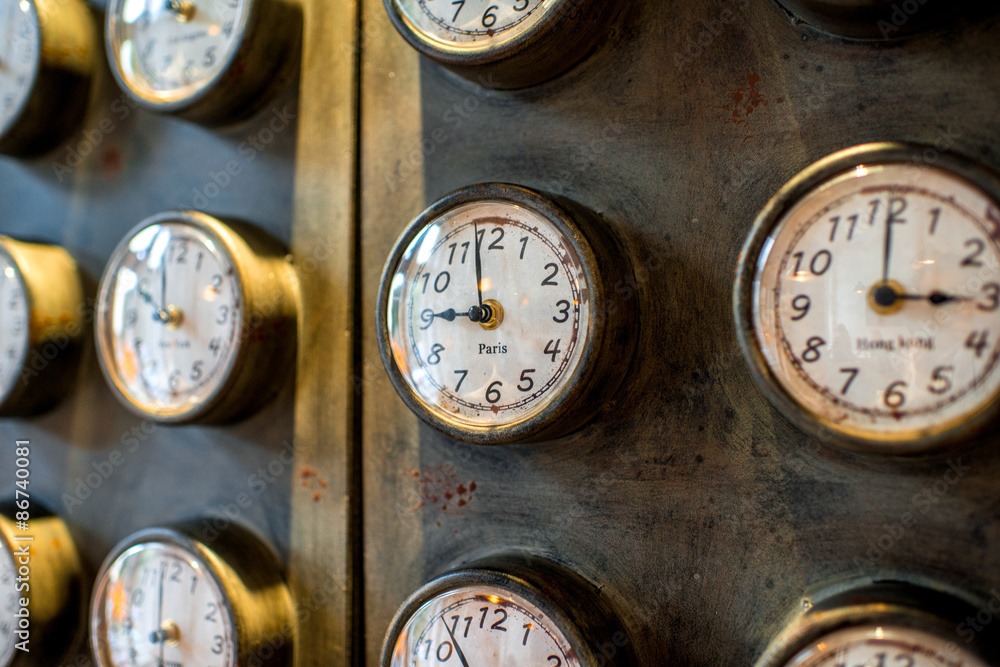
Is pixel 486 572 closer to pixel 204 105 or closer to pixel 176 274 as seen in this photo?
pixel 176 274

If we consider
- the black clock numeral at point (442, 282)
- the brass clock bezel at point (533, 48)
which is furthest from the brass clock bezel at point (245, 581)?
the brass clock bezel at point (533, 48)

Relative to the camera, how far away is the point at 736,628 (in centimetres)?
117

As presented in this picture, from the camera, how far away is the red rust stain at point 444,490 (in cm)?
142

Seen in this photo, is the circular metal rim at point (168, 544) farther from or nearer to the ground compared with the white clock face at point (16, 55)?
nearer to the ground

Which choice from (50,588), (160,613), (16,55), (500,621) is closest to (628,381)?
(500,621)

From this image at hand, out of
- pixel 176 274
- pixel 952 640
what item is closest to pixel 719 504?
pixel 952 640

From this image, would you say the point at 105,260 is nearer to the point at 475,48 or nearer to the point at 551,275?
the point at 475,48

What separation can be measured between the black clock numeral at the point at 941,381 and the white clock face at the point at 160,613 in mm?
1410

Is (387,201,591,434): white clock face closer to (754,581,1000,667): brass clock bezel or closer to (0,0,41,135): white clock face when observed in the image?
(754,581,1000,667): brass clock bezel

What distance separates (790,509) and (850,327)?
12.4 inches

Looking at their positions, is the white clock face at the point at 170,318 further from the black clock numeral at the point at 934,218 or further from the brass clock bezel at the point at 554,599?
the black clock numeral at the point at 934,218

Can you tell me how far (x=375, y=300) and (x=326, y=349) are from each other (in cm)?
17

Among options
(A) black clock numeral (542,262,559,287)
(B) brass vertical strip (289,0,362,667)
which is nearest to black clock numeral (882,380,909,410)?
(A) black clock numeral (542,262,559,287)

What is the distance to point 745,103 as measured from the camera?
1.22 meters
